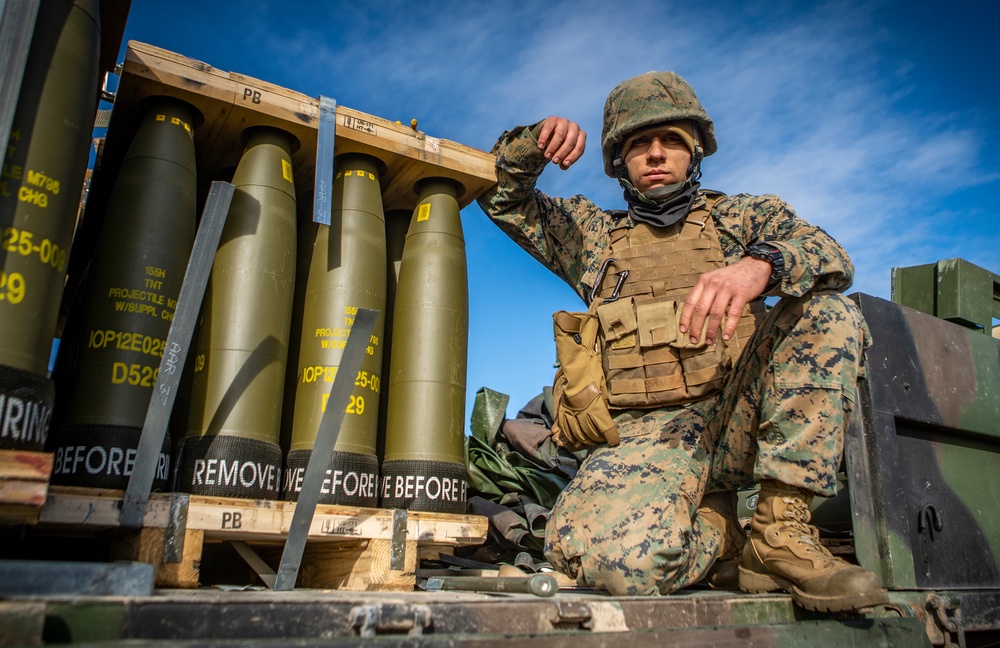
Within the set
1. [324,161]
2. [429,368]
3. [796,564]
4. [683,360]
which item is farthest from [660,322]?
[324,161]

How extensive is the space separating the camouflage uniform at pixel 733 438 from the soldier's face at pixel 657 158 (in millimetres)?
206

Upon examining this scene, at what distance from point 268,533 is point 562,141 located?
1.62 metres

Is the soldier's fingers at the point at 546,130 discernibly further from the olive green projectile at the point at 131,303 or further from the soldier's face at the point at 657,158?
the olive green projectile at the point at 131,303

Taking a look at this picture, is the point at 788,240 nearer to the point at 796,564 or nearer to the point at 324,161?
the point at 796,564

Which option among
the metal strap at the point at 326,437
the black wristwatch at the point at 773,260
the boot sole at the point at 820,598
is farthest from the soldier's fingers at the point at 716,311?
the metal strap at the point at 326,437

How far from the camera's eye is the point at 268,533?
2170mm

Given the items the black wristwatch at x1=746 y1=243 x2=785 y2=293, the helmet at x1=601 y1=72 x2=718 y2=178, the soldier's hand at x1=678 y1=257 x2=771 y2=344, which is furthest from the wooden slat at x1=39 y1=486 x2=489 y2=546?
the helmet at x1=601 y1=72 x2=718 y2=178

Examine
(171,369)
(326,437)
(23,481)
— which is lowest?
(23,481)

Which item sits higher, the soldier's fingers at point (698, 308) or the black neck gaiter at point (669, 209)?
the black neck gaiter at point (669, 209)

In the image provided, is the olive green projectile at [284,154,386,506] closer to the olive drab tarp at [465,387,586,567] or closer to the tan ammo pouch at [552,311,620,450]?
the tan ammo pouch at [552,311,620,450]

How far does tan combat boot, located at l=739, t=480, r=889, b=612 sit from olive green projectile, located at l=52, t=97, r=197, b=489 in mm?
1609

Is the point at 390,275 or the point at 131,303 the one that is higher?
the point at 390,275

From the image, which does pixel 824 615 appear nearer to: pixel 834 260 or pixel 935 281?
pixel 834 260

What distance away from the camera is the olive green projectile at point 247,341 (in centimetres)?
229
